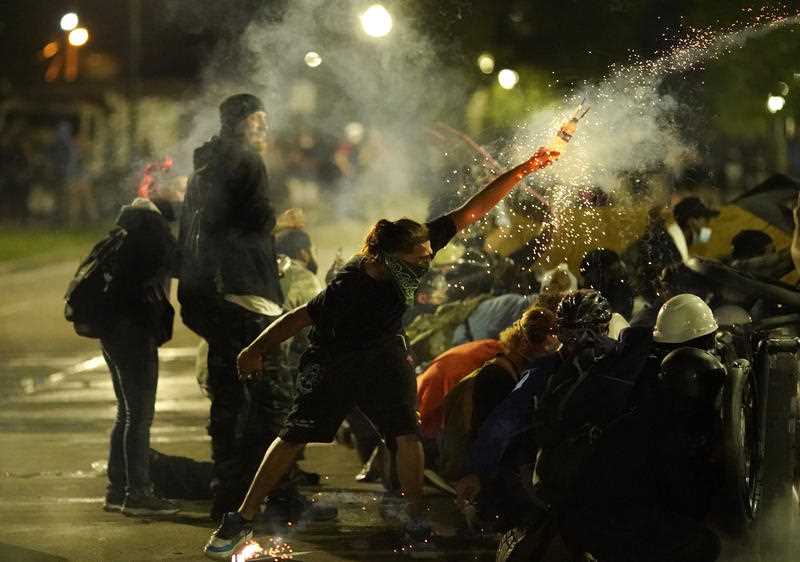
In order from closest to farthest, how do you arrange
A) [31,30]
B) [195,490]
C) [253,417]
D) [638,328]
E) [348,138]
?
[638,328] → [253,417] → [195,490] → [348,138] → [31,30]

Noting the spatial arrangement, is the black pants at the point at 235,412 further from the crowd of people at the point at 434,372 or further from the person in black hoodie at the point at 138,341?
the person in black hoodie at the point at 138,341

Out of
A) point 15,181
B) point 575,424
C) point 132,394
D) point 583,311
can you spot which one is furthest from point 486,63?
point 15,181

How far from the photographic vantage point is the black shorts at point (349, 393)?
6.20 m

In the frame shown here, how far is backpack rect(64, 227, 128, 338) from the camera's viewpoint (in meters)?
7.17

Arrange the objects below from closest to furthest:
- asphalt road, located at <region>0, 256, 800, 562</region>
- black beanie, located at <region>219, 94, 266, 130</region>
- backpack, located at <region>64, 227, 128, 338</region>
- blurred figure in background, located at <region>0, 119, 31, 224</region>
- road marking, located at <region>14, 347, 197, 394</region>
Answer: asphalt road, located at <region>0, 256, 800, 562</region> < black beanie, located at <region>219, 94, 266, 130</region> < backpack, located at <region>64, 227, 128, 338</region> < road marking, located at <region>14, 347, 197, 394</region> < blurred figure in background, located at <region>0, 119, 31, 224</region>

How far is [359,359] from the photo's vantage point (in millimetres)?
6223

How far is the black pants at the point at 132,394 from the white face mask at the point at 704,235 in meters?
3.90

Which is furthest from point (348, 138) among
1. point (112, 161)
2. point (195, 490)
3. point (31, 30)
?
point (112, 161)

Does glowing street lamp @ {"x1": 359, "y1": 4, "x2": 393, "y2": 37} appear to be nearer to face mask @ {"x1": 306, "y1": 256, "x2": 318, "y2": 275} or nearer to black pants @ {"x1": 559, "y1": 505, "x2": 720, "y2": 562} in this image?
face mask @ {"x1": 306, "y1": 256, "x2": 318, "y2": 275}

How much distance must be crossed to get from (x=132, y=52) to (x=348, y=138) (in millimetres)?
15495

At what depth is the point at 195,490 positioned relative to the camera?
7.54m

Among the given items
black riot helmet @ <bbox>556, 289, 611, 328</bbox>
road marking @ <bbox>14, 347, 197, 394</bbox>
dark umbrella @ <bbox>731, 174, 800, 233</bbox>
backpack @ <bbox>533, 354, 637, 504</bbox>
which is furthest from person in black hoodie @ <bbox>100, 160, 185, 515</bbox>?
road marking @ <bbox>14, 347, 197, 394</bbox>

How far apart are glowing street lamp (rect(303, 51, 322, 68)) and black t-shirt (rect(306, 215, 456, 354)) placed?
3418mm

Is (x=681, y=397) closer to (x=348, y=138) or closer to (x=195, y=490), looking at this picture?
(x=195, y=490)
